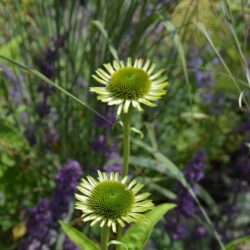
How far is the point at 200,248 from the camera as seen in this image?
2.48 m

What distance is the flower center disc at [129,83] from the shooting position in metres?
1.37

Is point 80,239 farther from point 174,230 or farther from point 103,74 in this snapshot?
point 174,230

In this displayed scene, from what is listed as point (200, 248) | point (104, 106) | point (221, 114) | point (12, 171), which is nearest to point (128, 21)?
point (104, 106)

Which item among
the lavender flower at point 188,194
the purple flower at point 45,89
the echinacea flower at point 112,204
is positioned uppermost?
the purple flower at point 45,89

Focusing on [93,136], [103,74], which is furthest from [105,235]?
[93,136]

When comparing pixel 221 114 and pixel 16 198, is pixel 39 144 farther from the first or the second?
pixel 221 114

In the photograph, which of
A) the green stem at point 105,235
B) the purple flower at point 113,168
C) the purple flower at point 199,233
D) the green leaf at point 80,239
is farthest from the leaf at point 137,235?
the purple flower at point 199,233

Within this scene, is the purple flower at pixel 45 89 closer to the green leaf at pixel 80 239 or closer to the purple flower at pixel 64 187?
the purple flower at pixel 64 187

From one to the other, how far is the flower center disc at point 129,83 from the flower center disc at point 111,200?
0.23 m

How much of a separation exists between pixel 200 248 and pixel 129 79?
4.30 ft

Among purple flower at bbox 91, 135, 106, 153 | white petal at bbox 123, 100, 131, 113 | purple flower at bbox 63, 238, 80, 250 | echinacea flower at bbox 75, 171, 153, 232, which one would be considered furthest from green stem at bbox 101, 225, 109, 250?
purple flower at bbox 91, 135, 106, 153

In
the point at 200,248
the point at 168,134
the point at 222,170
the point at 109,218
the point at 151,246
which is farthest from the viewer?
the point at 222,170

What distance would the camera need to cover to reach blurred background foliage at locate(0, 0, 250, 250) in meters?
2.01

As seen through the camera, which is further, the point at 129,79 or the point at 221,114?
the point at 221,114
